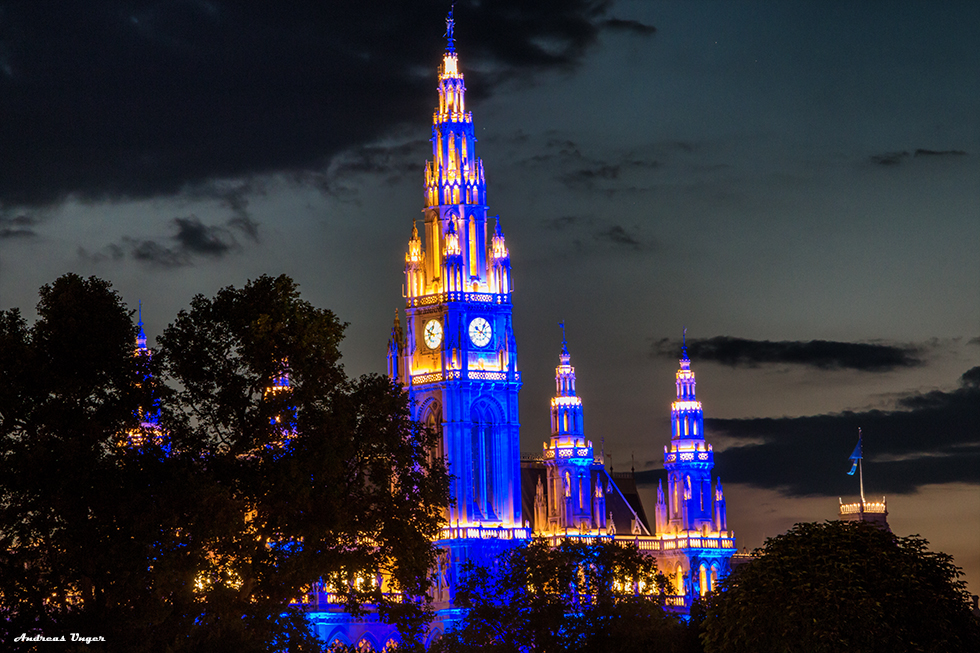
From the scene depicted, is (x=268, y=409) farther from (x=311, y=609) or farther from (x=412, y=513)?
(x=311, y=609)

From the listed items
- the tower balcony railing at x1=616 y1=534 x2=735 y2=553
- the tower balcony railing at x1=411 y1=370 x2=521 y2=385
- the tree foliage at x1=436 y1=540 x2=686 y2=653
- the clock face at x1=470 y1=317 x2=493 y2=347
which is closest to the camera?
the tree foliage at x1=436 y1=540 x2=686 y2=653

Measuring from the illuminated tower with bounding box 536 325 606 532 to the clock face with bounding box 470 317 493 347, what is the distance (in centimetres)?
1193

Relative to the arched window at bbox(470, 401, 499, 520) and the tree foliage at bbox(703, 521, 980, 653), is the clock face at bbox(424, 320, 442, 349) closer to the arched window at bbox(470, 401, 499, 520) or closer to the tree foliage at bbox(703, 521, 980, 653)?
the arched window at bbox(470, 401, 499, 520)

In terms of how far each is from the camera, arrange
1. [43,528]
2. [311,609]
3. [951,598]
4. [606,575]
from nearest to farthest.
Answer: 1. [951,598]
2. [43,528]
3. [606,575]
4. [311,609]

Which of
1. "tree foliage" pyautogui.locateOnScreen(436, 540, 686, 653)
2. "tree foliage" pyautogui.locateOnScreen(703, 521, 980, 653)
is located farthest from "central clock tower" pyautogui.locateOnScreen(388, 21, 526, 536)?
"tree foliage" pyautogui.locateOnScreen(703, 521, 980, 653)

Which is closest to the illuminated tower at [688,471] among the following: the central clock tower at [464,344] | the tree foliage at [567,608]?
the central clock tower at [464,344]

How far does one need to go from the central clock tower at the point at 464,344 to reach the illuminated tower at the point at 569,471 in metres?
6.02

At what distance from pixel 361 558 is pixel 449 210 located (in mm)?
94330

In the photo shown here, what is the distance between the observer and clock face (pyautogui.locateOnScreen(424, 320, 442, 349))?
6900 inches

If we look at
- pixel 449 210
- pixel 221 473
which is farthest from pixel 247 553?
pixel 449 210

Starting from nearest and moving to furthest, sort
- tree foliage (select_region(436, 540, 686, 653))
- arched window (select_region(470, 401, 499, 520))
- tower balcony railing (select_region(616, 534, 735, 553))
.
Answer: tree foliage (select_region(436, 540, 686, 653)) < arched window (select_region(470, 401, 499, 520)) < tower balcony railing (select_region(616, 534, 735, 553))

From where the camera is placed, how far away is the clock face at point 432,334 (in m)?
175

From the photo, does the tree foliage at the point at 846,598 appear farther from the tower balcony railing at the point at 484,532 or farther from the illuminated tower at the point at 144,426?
the tower balcony railing at the point at 484,532

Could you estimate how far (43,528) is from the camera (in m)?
82.1
